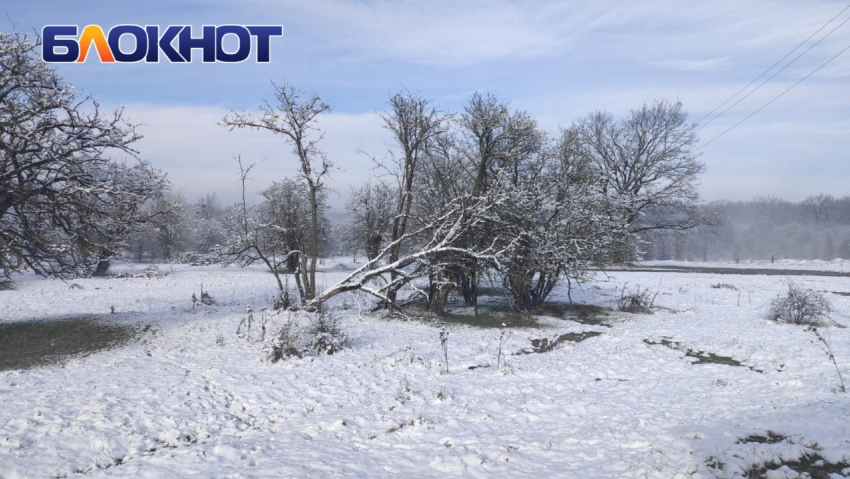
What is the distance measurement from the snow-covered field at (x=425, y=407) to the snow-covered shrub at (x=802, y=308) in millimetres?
868

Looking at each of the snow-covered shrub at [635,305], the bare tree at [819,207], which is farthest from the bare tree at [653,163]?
the bare tree at [819,207]

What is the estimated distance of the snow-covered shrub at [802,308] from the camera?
1434 centimetres

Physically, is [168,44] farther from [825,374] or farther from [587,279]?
[825,374]

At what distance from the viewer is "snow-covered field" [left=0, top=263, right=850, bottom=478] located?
5562mm

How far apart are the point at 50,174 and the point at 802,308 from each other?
2077 cm

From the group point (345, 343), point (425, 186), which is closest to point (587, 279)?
point (425, 186)

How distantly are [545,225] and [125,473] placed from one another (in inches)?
542

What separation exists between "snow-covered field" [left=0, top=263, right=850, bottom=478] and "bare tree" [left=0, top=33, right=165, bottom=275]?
113 inches

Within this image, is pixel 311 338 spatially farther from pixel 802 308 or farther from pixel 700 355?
pixel 802 308

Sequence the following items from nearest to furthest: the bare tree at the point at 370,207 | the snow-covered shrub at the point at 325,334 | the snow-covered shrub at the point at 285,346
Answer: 1. the snow-covered shrub at the point at 285,346
2. the snow-covered shrub at the point at 325,334
3. the bare tree at the point at 370,207

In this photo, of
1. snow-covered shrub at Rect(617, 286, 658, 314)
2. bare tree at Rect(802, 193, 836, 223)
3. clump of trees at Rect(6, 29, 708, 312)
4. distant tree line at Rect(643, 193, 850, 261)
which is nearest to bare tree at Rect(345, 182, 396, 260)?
clump of trees at Rect(6, 29, 708, 312)

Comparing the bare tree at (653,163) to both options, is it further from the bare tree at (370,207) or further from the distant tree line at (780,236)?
the distant tree line at (780,236)

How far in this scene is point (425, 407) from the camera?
7605 mm

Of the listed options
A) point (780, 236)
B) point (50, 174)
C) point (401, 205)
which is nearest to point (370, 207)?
point (401, 205)
